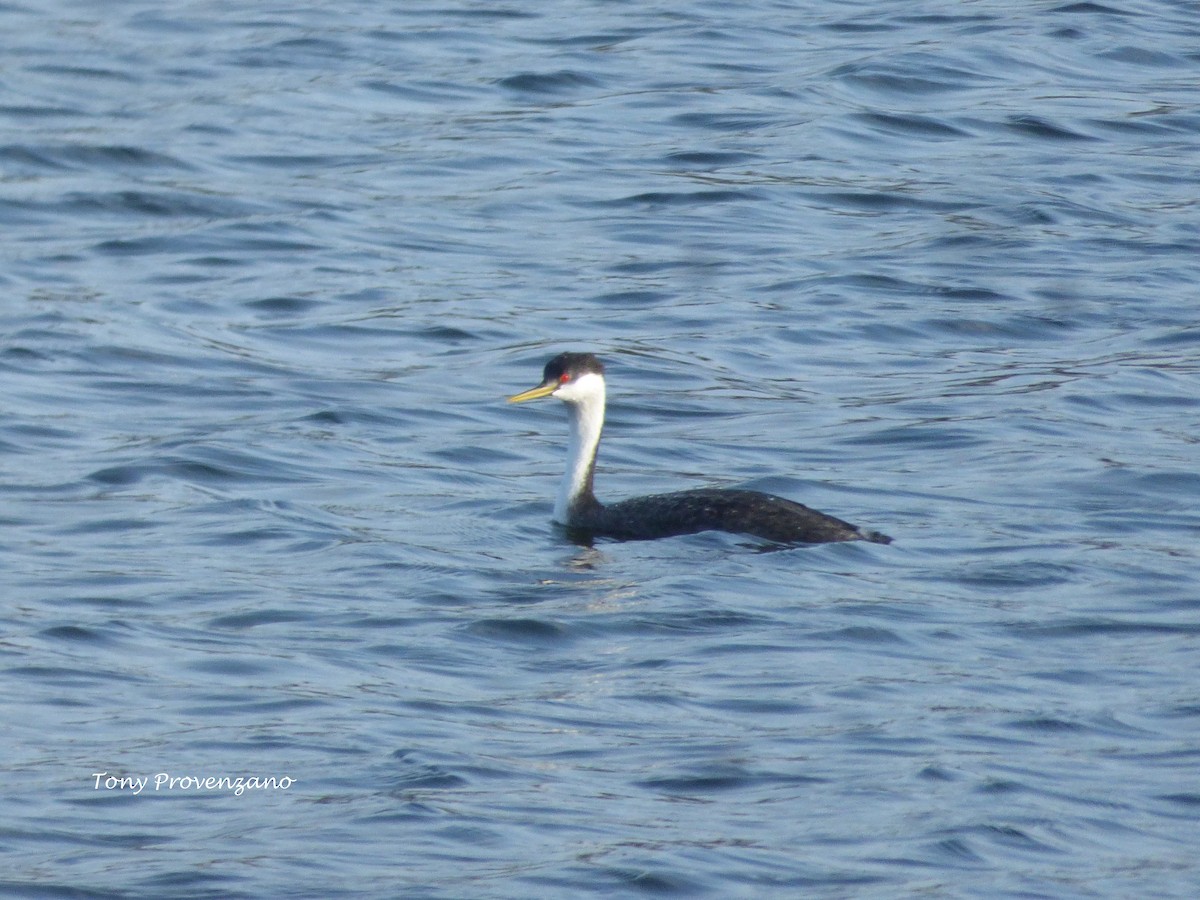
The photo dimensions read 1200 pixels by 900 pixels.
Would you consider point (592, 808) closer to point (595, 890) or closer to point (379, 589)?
point (595, 890)

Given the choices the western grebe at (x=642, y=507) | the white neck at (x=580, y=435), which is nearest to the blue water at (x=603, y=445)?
the western grebe at (x=642, y=507)

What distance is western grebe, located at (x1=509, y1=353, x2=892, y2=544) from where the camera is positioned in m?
10.4

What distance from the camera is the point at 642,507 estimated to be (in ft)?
36.1

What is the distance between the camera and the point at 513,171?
1842cm

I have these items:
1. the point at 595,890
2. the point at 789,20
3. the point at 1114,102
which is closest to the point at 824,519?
the point at 595,890

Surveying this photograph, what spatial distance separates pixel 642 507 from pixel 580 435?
0.72 metres

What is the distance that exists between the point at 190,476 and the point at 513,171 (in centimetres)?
717

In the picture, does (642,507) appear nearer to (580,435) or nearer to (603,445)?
(580,435)

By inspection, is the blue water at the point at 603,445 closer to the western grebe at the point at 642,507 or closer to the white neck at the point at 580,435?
the western grebe at the point at 642,507

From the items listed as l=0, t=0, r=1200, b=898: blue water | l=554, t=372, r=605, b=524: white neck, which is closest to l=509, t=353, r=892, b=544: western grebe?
l=554, t=372, r=605, b=524: white neck

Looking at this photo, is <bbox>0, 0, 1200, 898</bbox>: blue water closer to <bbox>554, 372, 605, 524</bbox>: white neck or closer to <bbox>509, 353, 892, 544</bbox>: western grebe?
<bbox>509, 353, 892, 544</bbox>: western grebe

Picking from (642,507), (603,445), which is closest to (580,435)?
(642,507)

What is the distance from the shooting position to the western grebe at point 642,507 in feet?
34.2

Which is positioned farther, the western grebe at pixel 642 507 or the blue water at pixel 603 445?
the western grebe at pixel 642 507
